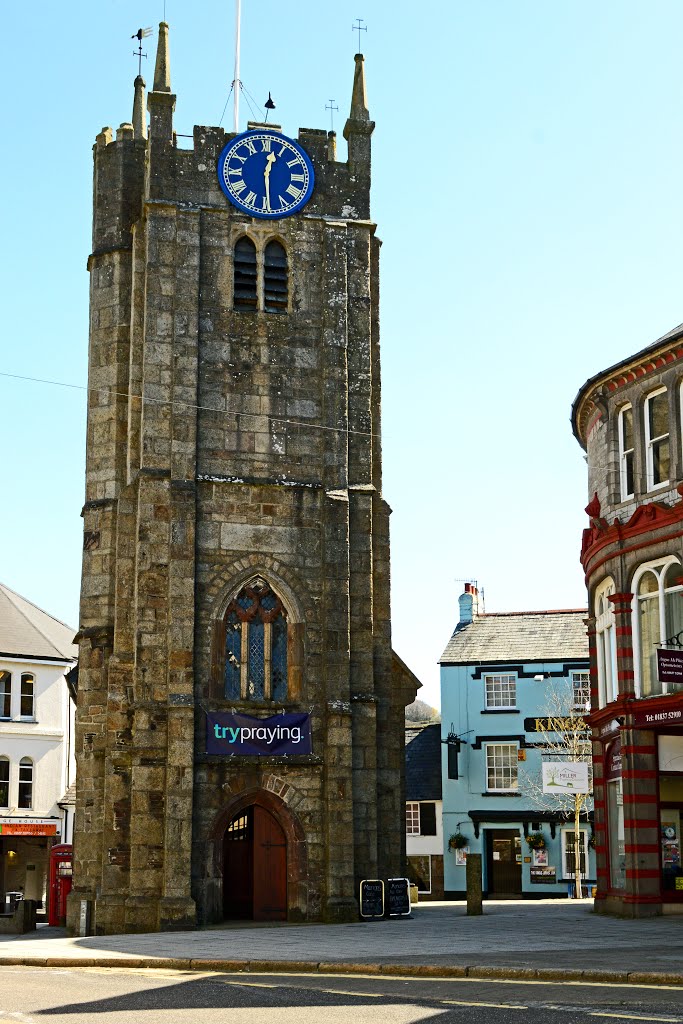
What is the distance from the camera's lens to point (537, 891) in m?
48.8

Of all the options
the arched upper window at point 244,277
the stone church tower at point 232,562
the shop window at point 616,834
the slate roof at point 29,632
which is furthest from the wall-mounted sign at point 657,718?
the slate roof at point 29,632

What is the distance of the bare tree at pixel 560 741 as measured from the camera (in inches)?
1909

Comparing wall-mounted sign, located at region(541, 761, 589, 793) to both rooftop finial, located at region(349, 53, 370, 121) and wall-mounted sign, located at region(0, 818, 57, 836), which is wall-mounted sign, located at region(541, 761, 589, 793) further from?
wall-mounted sign, located at region(0, 818, 57, 836)

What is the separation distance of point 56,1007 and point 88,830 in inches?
649

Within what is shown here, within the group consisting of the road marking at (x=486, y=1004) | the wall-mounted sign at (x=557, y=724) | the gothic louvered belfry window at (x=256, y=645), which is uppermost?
the gothic louvered belfry window at (x=256, y=645)

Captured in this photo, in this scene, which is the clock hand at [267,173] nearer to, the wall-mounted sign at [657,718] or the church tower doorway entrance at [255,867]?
the church tower doorway entrance at [255,867]

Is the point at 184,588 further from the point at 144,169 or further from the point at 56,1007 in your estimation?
the point at 56,1007

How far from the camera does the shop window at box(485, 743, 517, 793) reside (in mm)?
50375

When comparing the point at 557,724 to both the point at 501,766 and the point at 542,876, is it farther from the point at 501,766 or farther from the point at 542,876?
the point at 542,876

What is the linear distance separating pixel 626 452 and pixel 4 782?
28.5m

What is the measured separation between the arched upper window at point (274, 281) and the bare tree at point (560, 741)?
862 inches

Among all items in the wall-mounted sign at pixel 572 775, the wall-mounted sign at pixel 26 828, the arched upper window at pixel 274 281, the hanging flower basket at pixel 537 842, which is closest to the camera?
the arched upper window at pixel 274 281

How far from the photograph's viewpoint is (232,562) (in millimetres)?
30469

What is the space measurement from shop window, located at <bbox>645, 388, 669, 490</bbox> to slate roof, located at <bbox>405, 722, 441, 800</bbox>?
2528 cm
